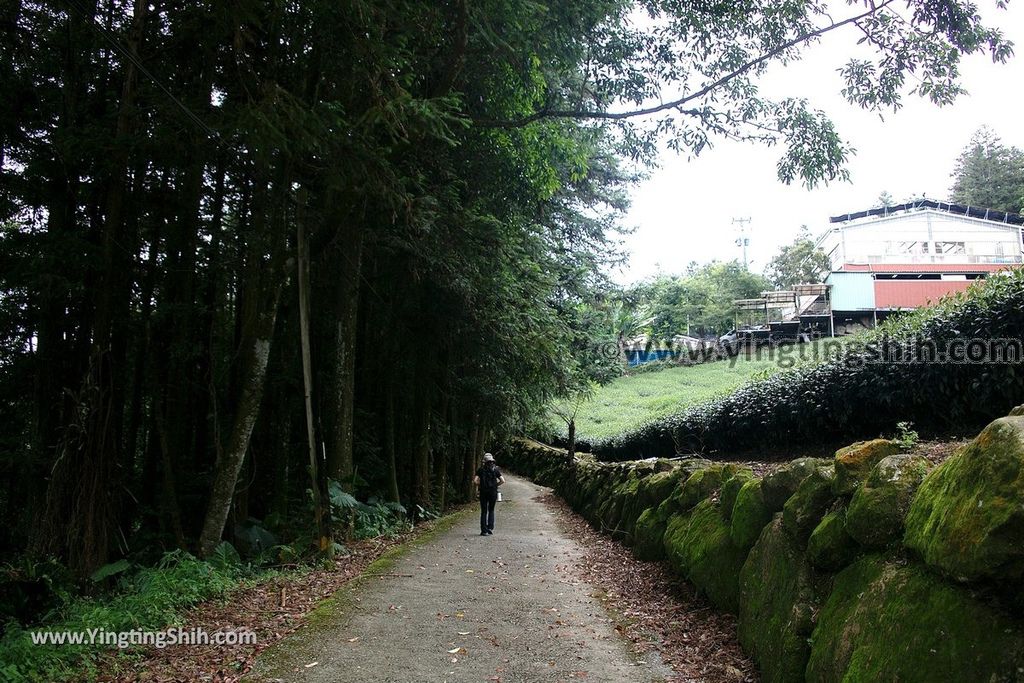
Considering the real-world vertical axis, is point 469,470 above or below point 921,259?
below

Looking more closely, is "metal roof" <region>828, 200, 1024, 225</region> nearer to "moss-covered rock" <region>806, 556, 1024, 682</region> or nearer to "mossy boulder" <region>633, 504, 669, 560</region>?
"mossy boulder" <region>633, 504, 669, 560</region>

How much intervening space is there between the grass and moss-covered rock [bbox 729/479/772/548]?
17.8m

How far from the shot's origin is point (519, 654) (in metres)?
4.89

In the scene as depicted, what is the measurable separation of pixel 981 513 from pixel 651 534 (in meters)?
6.15

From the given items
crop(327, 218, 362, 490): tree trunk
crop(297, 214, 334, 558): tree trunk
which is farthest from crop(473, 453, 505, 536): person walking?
crop(297, 214, 334, 558): tree trunk

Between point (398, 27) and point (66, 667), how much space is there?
6.06 m

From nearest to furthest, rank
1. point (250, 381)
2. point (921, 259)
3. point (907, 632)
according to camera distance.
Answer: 1. point (907, 632)
2. point (250, 381)
3. point (921, 259)

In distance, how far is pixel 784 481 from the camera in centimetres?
486

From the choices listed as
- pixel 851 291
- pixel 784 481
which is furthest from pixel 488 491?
pixel 851 291

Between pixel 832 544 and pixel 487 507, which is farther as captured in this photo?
pixel 487 507

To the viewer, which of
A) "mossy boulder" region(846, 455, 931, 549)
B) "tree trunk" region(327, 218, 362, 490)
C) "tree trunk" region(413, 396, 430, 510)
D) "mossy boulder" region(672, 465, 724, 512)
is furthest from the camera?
"tree trunk" region(413, 396, 430, 510)

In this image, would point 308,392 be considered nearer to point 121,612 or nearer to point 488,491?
point 121,612

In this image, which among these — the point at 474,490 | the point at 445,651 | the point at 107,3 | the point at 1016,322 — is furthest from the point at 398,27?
the point at 474,490

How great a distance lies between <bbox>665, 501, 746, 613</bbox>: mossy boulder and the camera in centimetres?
538
